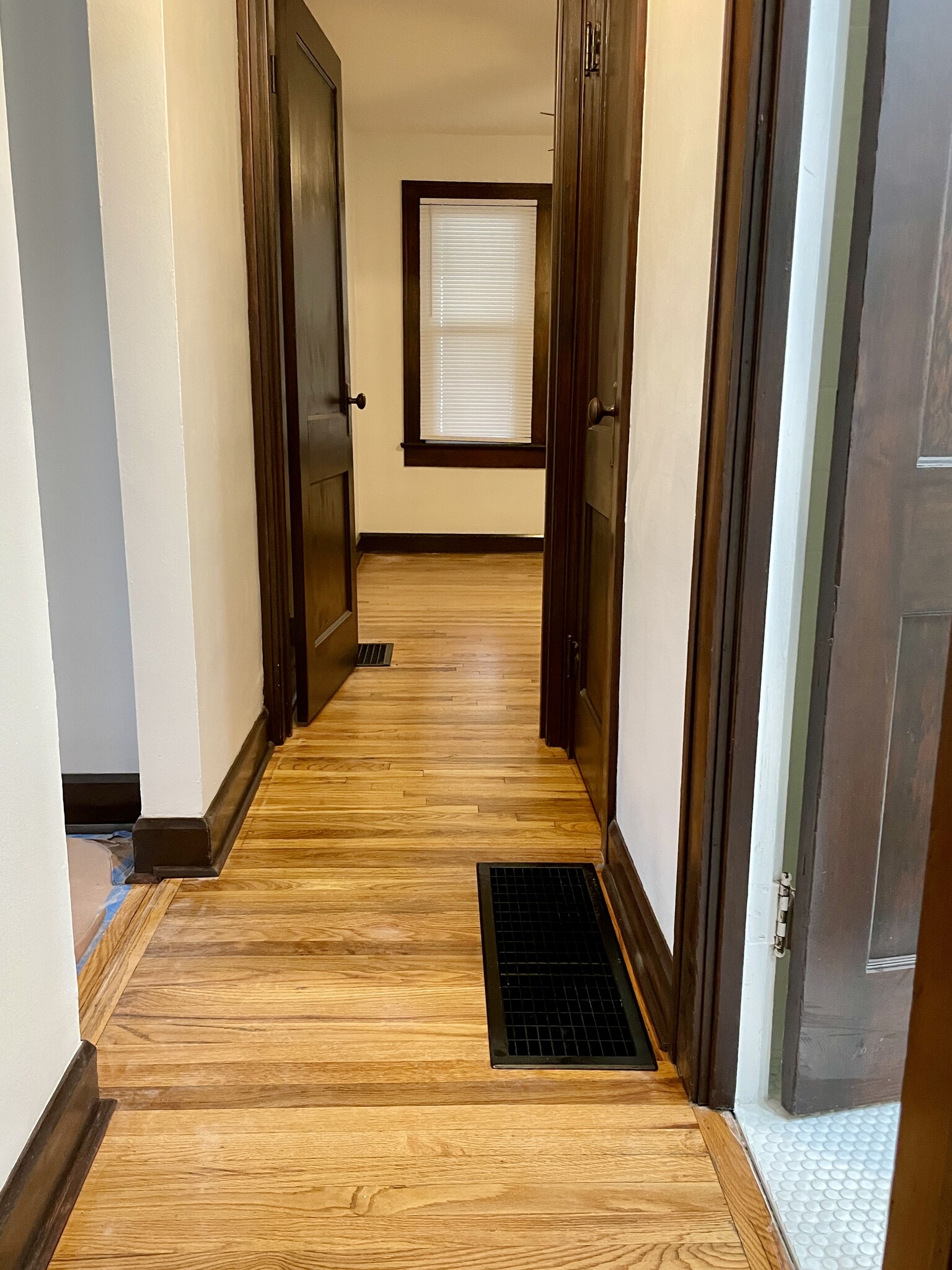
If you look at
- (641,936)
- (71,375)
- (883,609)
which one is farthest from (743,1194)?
(71,375)

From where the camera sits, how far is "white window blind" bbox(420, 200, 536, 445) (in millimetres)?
6109

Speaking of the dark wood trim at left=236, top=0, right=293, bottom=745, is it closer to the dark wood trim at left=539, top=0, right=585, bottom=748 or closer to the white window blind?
the dark wood trim at left=539, top=0, right=585, bottom=748

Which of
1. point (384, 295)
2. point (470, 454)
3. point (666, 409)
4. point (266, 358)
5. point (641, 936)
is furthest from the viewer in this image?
point (470, 454)

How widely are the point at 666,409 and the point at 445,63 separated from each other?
378 centimetres

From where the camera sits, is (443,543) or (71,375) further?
(443,543)

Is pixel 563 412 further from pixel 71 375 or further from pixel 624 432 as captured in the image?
pixel 71 375

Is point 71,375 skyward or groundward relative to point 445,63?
groundward

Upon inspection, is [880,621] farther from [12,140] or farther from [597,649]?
[12,140]

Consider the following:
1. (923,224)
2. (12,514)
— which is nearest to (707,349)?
(923,224)

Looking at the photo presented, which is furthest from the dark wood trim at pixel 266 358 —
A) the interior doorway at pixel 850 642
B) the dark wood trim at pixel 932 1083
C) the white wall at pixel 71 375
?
the dark wood trim at pixel 932 1083

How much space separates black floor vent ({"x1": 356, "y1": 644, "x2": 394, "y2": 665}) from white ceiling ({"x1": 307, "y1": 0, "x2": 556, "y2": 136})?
2.55 m

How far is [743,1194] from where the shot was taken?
1.30 meters

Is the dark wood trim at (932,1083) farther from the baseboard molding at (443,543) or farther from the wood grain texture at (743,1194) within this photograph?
the baseboard molding at (443,543)

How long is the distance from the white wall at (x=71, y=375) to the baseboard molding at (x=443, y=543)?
4124 millimetres
